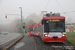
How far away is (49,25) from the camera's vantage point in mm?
12539

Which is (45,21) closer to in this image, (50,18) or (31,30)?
(50,18)

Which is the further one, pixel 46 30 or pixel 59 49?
pixel 46 30

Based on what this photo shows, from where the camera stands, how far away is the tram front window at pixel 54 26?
1243 centimetres

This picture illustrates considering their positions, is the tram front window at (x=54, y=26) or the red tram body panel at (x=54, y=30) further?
the tram front window at (x=54, y=26)

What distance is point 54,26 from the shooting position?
12.5 m

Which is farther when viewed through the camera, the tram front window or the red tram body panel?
the tram front window

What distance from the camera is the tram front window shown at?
12.4 meters

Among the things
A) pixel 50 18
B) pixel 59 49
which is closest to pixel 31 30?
pixel 50 18

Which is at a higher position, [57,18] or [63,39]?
[57,18]

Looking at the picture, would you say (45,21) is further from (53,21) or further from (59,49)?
(59,49)

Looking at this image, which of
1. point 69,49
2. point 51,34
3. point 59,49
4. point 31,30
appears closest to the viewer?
point 69,49

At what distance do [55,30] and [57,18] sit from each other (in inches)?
52.2

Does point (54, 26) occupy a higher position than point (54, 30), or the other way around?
point (54, 26)

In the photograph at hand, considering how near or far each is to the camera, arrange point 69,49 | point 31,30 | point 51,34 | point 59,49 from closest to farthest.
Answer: point 69,49
point 59,49
point 51,34
point 31,30
